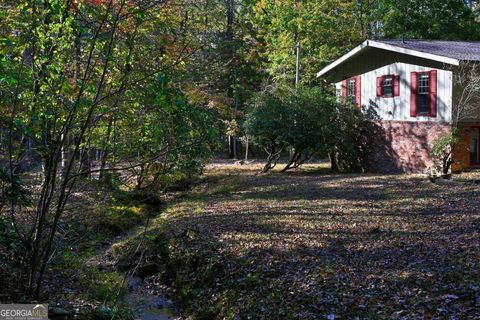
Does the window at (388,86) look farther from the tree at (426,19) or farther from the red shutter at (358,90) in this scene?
the tree at (426,19)

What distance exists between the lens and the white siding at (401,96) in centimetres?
1773

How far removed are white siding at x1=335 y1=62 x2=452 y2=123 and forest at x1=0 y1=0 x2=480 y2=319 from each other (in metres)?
2.77

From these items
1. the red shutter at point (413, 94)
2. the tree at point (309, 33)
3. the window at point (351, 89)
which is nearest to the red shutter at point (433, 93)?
the red shutter at point (413, 94)

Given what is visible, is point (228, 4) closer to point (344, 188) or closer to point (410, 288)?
point (344, 188)

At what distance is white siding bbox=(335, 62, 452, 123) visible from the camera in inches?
698

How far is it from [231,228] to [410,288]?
194 inches

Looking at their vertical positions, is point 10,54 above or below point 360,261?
above

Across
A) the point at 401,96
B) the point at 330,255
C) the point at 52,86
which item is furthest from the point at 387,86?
the point at 52,86

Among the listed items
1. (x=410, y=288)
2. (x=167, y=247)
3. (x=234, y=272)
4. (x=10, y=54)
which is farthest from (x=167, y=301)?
(x=10, y=54)

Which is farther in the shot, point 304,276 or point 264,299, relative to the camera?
point 304,276

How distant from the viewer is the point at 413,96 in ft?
62.3

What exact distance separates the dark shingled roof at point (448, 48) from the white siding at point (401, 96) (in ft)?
2.14

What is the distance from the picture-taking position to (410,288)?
6.62 m

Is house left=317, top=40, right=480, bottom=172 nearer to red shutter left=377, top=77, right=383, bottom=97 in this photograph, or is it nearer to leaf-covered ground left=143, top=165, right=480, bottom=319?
red shutter left=377, top=77, right=383, bottom=97
